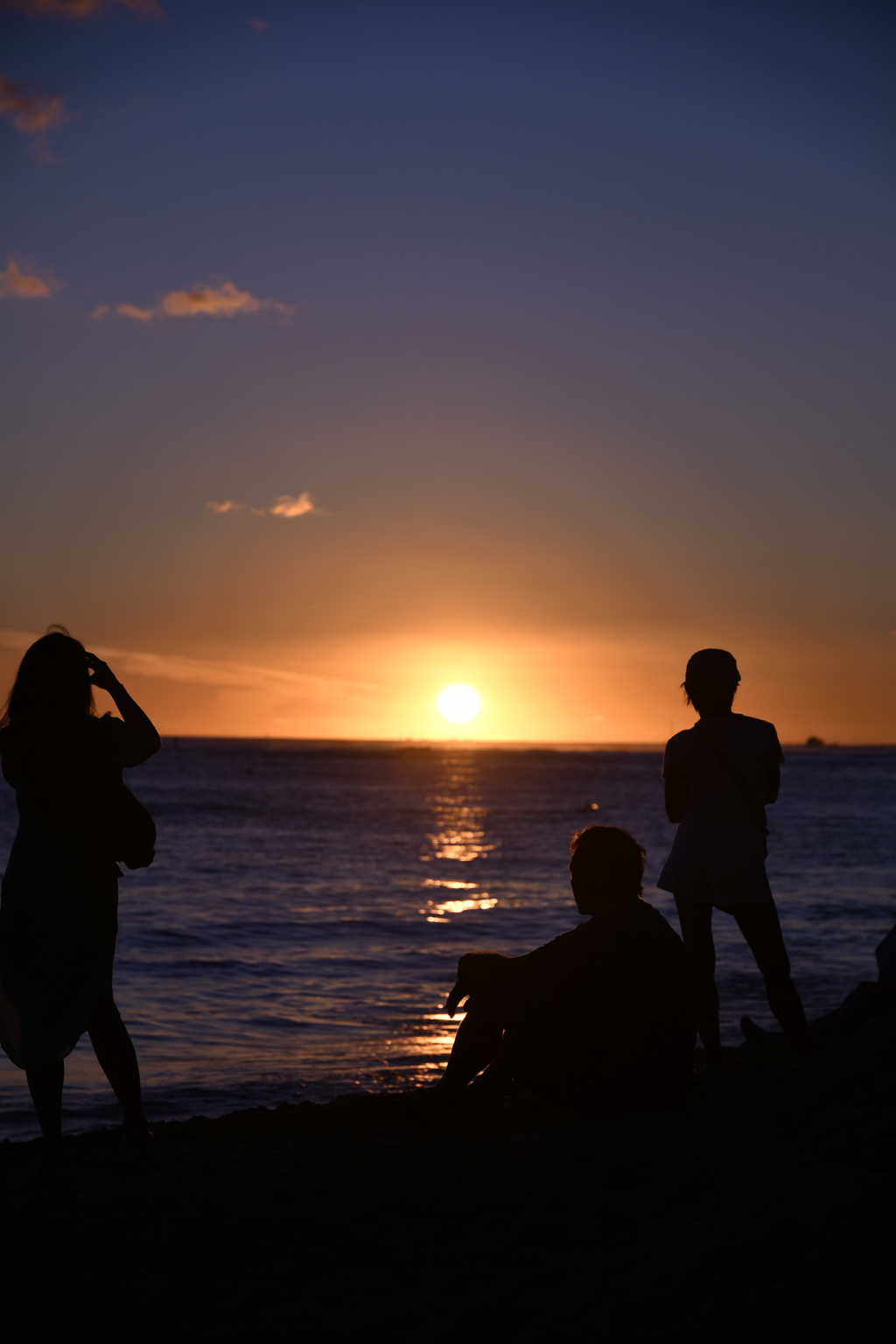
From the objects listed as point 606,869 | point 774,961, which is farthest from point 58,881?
point 774,961

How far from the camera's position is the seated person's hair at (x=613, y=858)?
4.00m

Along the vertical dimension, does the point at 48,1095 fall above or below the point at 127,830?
below

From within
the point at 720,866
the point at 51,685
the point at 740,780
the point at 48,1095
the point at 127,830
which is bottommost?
the point at 48,1095

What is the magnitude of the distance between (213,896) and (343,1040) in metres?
9.31

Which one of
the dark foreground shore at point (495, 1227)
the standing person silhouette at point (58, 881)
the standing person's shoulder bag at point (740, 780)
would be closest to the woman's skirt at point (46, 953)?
the standing person silhouette at point (58, 881)

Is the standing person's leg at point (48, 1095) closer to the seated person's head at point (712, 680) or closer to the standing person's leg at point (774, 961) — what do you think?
the standing person's leg at point (774, 961)

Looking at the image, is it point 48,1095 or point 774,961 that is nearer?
point 48,1095

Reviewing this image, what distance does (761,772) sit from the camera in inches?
184

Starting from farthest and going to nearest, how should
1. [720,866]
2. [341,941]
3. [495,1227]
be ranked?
1. [341,941]
2. [720,866]
3. [495,1227]

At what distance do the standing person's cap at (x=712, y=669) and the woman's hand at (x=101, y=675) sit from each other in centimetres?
260

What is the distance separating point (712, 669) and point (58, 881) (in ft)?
9.80

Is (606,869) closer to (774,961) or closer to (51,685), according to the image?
(774,961)

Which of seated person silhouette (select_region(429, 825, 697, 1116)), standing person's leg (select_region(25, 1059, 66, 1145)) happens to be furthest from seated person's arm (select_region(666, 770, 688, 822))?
standing person's leg (select_region(25, 1059, 66, 1145))

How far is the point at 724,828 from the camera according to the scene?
15.3 ft
